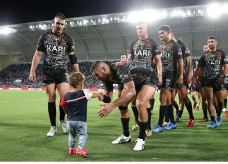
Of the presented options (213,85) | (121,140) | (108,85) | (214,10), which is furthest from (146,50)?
(214,10)

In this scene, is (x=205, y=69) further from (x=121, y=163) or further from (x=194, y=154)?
(x=121, y=163)

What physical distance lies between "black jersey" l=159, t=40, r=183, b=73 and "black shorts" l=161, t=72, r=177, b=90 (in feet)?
0.34

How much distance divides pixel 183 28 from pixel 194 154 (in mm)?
31009

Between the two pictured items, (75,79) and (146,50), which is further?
(146,50)

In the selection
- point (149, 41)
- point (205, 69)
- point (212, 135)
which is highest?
point (149, 41)

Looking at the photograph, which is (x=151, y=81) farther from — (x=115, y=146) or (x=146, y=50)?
(x=115, y=146)

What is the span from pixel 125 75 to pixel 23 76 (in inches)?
1770

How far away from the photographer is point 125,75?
3717mm

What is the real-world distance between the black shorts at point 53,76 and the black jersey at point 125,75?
144cm

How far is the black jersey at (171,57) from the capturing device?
6.08 meters

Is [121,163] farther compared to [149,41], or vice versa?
[149,41]

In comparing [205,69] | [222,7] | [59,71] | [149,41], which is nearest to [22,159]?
[59,71]

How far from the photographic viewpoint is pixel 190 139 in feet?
16.3

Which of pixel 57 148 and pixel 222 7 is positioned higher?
pixel 222 7
